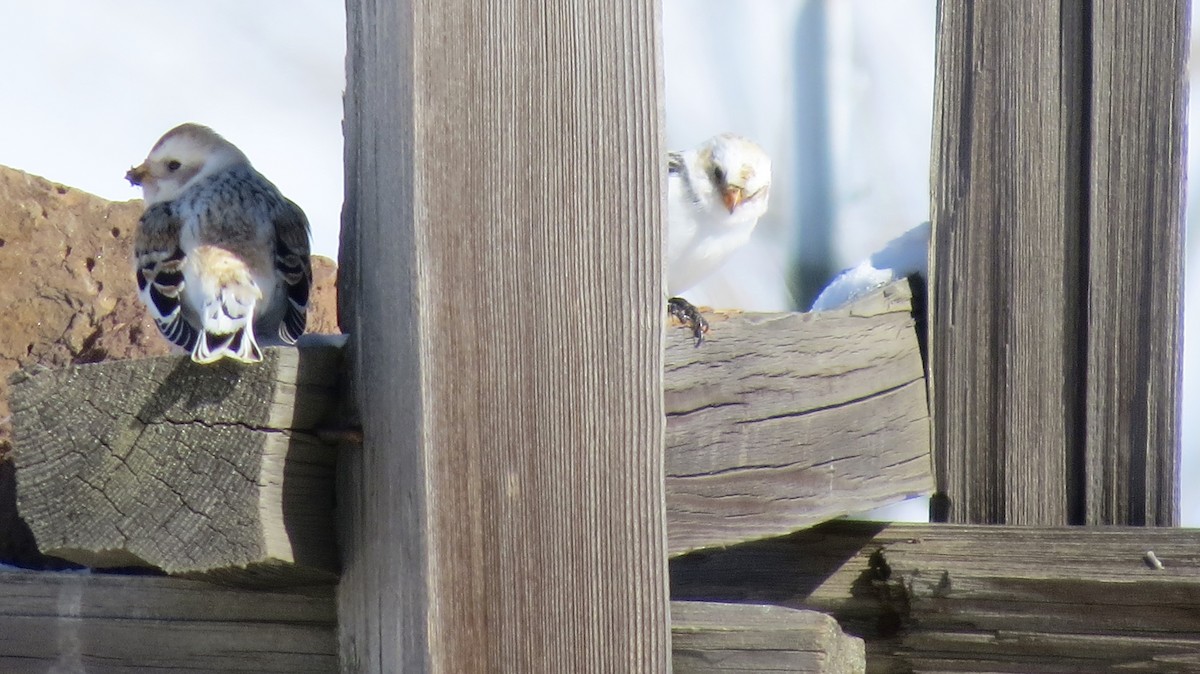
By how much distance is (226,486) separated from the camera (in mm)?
1660

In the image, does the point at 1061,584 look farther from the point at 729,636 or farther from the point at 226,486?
the point at 226,486

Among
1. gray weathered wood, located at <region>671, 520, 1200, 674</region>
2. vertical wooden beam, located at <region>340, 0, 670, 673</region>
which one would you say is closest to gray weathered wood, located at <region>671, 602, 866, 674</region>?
vertical wooden beam, located at <region>340, 0, 670, 673</region>

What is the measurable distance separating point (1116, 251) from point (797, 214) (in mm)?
968

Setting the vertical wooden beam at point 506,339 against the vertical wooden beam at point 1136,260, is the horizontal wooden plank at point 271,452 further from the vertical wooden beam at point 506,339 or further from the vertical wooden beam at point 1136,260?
the vertical wooden beam at point 1136,260

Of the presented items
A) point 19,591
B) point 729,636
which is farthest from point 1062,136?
point 19,591

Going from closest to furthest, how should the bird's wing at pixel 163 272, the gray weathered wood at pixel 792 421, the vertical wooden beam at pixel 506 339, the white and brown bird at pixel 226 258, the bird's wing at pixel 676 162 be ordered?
1. the vertical wooden beam at pixel 506 339
2. the gray weathered wood at pixel 792 421
3. the white and brown bird at pixel 226 258
4. the bird's wing at pixel 163 272
5. the bird's wing at pixel 676 162

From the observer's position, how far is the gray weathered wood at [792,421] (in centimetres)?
Result: 211

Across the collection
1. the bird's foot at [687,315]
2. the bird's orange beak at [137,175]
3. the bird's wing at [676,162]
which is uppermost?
the bird's wing at [676,162]

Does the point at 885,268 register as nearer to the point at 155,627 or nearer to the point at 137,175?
the point at 155,627

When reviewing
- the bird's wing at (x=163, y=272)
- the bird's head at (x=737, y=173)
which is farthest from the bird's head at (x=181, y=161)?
the bird's head at (x=737, y=173)

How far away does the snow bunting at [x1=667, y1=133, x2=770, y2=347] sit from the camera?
3512 millimetres

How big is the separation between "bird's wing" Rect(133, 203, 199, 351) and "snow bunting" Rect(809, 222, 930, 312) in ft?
4.14

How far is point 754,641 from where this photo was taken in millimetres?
1787

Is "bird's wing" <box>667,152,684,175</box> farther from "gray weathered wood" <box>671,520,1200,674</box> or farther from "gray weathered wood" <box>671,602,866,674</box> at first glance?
"gray weathered wood" <box>671,602,866,674</box>
